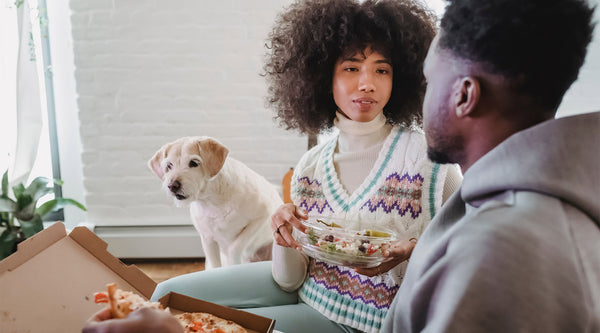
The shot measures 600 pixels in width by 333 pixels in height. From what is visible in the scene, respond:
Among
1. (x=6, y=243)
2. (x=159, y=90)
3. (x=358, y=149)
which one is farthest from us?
(x=159, y=90)

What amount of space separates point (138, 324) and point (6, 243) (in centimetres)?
219

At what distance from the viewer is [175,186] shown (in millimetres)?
1539

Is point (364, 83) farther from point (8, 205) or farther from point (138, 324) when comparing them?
point (8, 205)

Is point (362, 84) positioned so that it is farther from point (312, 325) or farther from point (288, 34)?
point (312, 325)

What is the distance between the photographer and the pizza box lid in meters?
0.85

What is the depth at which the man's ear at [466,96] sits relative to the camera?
0.52 metres

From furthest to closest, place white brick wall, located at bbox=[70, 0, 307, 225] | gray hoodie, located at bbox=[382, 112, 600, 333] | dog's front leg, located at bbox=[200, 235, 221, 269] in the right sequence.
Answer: white brick wall, located at bbox=[70, 0, 307, 225] < dog's front leg, located at bbox=[200, 235, 221, 269] < gray hoodie, located at bbox=[382, 112, 600, 333]

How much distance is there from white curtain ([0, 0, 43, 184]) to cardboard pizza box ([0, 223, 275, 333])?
185 centimetres

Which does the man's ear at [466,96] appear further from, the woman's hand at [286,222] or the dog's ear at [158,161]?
the dog's ear at [158,161]

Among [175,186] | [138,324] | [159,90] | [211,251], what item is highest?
[159,90]

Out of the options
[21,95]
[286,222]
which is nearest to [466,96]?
[286,222]

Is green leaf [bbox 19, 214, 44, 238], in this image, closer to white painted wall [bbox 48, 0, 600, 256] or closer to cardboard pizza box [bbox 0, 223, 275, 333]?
white painted wall [bbox 48, 0, 600, 256]

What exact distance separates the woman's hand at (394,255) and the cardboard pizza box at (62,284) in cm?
28

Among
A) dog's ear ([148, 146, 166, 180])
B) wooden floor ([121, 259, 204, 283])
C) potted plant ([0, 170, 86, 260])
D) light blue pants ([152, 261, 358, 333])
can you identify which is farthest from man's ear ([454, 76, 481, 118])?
potted plant ([0, 170, 86, 260])
